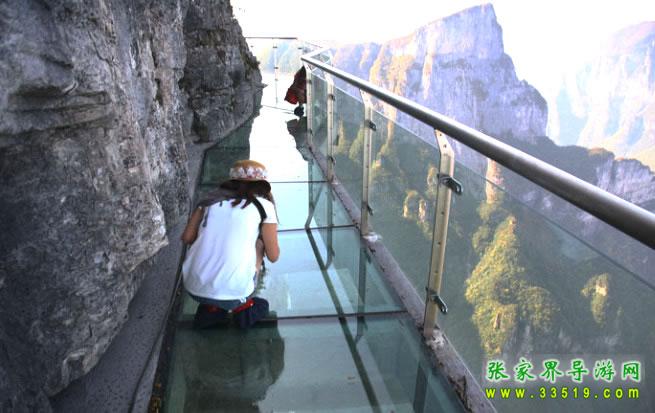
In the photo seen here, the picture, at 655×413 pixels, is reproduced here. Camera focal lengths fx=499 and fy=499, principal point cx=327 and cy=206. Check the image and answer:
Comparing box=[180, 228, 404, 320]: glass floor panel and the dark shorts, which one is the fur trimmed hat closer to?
the dark shorts

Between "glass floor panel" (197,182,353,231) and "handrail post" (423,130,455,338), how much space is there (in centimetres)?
163

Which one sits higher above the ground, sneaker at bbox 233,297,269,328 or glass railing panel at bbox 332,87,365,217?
glass railing panel at bbox 332,87,365,217

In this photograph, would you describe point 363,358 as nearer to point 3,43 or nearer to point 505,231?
point 505,231

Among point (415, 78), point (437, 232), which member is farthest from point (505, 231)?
point (415, 78)

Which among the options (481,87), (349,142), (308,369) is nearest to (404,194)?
(308,369)

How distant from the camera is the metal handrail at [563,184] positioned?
1.08 metres

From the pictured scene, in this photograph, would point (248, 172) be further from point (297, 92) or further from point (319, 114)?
point (297, 92)

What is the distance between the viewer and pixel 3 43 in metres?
1.64

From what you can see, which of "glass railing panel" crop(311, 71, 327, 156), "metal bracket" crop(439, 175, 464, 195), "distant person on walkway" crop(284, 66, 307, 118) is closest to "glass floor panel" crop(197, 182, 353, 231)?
"glass railing panel" crop(311, 71, 327, 156)

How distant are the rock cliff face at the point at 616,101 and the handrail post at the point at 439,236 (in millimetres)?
153316

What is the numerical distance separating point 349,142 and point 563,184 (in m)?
3.02

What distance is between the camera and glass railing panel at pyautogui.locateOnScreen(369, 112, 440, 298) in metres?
2.59

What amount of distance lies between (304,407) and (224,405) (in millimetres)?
355

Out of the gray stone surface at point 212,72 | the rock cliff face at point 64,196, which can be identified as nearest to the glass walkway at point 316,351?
the rock cliff face at point 64,196
